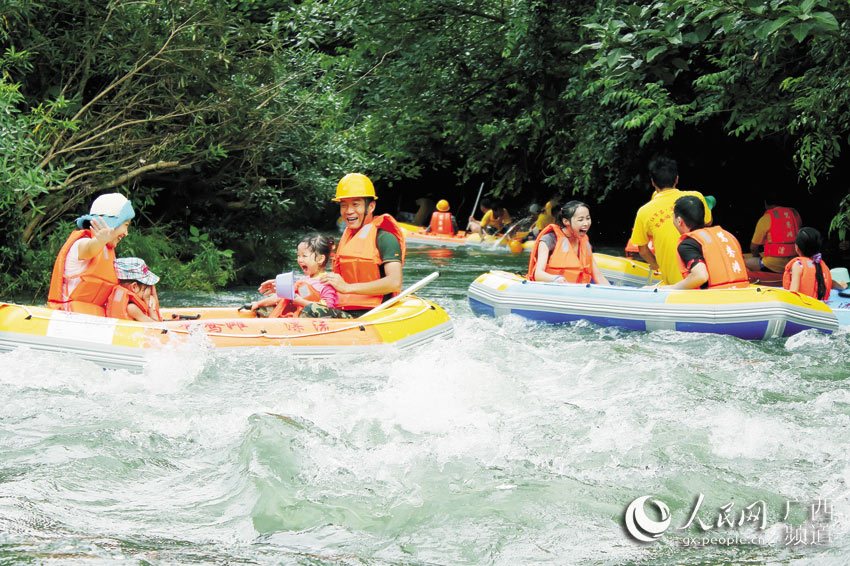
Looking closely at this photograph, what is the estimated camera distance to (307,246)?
20.5 feet

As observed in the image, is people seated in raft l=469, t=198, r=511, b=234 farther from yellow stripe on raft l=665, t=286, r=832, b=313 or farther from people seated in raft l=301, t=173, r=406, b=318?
people seated in raft l=301, t=173, r=406, b=318

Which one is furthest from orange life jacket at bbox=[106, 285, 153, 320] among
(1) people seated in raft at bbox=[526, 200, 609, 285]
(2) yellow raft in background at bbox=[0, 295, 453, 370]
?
(1) people seated in raft at bbox=[526, 200, 609, 285]

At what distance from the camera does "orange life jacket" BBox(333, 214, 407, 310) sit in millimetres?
6355

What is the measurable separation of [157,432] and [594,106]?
9870 mm

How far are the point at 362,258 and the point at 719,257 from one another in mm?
2806

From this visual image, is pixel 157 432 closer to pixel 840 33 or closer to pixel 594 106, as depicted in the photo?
pixel 840 33

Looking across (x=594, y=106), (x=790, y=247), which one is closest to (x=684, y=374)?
Answer: (x=790, y=247)

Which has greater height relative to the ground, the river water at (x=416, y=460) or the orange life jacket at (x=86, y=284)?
the orange life jacket at (x=86, y=284)

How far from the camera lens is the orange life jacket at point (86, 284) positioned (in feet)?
18.1

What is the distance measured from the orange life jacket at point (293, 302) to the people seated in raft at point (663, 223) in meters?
2.93

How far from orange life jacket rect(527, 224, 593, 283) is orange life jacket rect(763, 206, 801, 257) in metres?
3.33

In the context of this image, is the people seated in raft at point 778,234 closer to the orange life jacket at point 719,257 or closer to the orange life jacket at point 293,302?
the orange life jacket at point 719,257

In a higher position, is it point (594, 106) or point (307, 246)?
point (594, 106)

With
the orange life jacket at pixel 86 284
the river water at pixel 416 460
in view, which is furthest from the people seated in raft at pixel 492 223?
the orange life jacket at pixel 86 284
